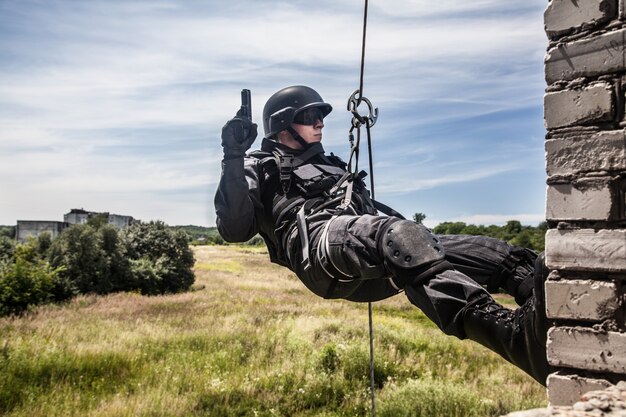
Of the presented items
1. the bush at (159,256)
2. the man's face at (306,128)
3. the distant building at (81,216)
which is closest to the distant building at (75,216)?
the distant building at (81,216)

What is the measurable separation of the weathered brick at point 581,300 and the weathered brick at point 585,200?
34 centimetres

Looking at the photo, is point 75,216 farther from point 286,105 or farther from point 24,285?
point 286,105

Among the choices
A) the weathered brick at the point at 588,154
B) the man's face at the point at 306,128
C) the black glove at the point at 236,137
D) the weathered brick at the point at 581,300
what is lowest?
the weathered brick at the point at 581,300

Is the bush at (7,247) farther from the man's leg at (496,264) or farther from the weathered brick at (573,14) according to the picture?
the weathered brick at (573,14)

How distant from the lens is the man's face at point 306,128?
17.0 feet

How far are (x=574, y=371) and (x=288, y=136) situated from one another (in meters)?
3.47

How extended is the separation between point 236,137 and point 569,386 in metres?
3.11

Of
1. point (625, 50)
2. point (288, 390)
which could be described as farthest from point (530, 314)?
point (288, 390)

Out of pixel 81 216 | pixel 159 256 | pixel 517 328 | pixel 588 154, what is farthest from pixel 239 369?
pixel 81 216

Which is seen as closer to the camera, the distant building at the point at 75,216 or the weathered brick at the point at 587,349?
the weathered brick at the point at 587,349

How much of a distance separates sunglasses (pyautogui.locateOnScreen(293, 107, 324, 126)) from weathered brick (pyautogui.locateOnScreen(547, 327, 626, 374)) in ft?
10.6

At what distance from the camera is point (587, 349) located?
2543mm

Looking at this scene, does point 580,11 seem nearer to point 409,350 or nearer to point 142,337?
point 409,350

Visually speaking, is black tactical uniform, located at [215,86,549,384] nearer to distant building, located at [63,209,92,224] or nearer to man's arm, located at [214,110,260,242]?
man's arm, located at [214,110,260,242]
